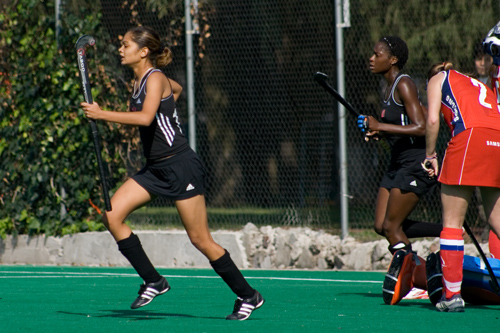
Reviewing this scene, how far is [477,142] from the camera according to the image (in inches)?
249

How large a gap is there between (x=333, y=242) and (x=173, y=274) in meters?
1.81

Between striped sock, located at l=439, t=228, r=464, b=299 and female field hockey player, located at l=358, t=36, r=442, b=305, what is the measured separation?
58cm

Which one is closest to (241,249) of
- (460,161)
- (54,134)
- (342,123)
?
(342,123)

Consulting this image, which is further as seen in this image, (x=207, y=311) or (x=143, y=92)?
(x=207, y=311)

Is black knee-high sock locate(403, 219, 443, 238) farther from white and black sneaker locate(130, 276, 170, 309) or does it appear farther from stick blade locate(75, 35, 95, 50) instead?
stick blade locate(75, 35, 95, 50)

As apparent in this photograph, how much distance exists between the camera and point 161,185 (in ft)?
20.3

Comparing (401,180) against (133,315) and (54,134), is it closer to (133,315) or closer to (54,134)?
(133,315)

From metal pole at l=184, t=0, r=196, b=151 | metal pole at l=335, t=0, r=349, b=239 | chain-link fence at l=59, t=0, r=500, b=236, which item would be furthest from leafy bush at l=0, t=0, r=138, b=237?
metal pole at l=335, t=0, r=349, b=239

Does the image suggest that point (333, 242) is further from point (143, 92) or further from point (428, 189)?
point (143, 92)

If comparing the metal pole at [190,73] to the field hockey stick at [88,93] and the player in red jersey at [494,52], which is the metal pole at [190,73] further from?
the player in red jersey at [494,52]

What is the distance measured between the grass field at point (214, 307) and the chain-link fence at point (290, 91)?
3.73ft

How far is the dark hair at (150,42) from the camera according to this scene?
6.39m

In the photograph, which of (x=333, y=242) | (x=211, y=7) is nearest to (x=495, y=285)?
(x=333, y=242)

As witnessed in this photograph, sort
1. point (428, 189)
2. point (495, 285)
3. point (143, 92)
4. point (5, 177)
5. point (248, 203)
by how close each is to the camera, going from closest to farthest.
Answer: point (143, 92), point (495, 285), point (428, 189), point (248, 203), point (5, 177)
